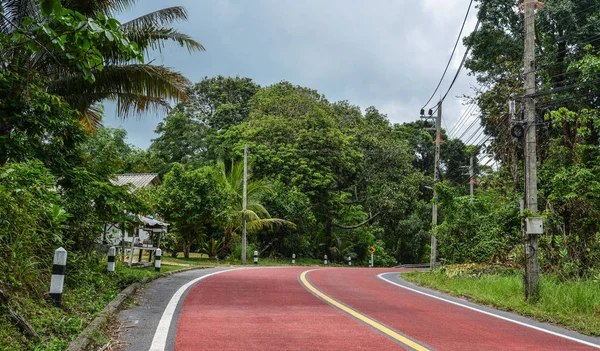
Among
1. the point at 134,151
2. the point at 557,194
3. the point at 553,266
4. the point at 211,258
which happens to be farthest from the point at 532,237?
the point at 134,151

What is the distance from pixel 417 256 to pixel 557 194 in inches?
1372

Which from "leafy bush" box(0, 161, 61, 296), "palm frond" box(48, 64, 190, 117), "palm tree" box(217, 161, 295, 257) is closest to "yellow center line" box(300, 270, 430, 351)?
"leafy bush" box(0, 161, 61, 296)

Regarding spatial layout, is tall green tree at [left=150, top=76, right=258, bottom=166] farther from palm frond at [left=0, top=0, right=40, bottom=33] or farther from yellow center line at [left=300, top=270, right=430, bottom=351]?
yellow center line at [left=300, top=270, right=430, bottom=351]

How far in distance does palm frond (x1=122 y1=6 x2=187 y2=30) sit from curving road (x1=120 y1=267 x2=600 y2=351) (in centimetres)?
630

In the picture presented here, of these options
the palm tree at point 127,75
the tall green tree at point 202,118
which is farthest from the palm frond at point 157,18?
the tall green tree at point 202,118

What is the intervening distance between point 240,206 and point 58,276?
23174mm

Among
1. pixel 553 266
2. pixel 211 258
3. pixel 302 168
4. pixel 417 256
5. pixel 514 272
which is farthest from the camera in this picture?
pixel 417 256

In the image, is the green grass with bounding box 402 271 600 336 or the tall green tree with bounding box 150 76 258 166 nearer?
the green grass with bounding box 402 271 600 336

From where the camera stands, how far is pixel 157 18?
12.6 m

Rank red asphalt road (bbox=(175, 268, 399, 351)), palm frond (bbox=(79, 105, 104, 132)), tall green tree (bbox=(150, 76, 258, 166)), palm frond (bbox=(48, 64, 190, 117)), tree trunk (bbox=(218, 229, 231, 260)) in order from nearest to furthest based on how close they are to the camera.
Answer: red asphalt road (bbox=(175, 268, 399, 351))
palm frond (bbox=(48, 64, 190, 117))
palm frond (bbox=(79, 105, 104, 132))
tree trunk (bbox=(218, 229, 231, 260))
tall green tree (bbox=(150, 76, 258, 166))

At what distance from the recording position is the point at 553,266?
13547 millimetres

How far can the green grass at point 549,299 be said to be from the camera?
8.50 metres

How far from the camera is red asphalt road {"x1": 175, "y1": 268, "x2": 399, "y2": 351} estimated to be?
5707 mm

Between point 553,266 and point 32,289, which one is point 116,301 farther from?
point 553,266
